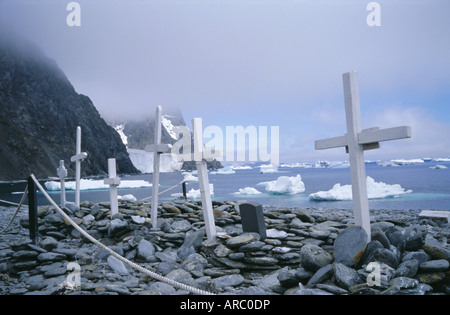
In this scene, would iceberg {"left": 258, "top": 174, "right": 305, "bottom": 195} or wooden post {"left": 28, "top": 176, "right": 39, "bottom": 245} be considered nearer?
wooden post {"left": 28, "top": 176, "right": 39, "bottom": 245}

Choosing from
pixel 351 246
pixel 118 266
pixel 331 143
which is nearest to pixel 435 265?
pixel 351 246

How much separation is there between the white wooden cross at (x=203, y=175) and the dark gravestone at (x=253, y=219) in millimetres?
493

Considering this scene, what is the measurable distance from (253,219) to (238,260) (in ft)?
2.37

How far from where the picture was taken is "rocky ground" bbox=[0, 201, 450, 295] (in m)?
3.15

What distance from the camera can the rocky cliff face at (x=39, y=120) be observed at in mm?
Result: 53969

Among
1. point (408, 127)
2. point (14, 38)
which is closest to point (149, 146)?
point (408, 127)

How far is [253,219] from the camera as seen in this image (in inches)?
187

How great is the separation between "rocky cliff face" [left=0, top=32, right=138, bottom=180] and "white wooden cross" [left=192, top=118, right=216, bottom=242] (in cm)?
5334

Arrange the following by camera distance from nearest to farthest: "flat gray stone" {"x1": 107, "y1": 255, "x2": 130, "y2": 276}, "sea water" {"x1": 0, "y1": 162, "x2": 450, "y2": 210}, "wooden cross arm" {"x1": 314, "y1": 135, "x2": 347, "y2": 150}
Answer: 1. "wooden cross arm" {"x1": 314, "y1": 135, "x2": 347, "y2": 150}
2. "flat gray stone" {"x1": 107, "y1": 255, "x2": 130, "y2": 276}
3. "sea water" {"x1": 0, "y1": 162, "x2": 450, "y2": 210}

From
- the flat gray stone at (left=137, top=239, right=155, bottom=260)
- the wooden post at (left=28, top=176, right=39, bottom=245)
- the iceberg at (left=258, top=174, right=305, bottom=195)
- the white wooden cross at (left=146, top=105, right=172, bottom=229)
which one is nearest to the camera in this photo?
the flat gray stone at (left=137, top=239, right=155, bottom=260)

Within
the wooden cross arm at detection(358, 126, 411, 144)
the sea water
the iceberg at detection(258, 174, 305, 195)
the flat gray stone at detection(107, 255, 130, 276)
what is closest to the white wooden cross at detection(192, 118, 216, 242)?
the flat gray stone at detection(107, 255, 130, 276)

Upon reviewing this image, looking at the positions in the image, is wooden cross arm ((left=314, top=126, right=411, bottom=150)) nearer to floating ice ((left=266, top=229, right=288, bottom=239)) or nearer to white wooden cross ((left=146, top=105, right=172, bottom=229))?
floating ice ((left=266, top=229, right=288, bottom=239))

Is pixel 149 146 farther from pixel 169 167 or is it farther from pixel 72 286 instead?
pixel 169 167
